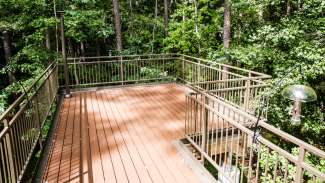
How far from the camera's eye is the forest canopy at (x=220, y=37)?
7.06m

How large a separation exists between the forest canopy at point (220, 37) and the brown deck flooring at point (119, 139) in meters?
1.54

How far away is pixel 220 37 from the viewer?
15.2m

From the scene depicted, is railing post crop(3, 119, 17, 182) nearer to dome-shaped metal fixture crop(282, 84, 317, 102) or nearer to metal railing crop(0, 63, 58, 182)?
metal railing crop(0, 63, 58, 182)

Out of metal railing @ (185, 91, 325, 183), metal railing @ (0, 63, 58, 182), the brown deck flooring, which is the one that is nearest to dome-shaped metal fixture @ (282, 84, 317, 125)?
metal railing @ (185, 91, 325, 183)

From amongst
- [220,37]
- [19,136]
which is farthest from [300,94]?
[220,37]

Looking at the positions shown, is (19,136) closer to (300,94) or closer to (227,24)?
(300,94)

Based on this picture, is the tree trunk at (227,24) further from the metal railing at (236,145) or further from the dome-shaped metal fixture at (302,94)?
the dome-shaped metal fixture at (302,94)

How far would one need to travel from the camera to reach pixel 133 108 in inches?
285

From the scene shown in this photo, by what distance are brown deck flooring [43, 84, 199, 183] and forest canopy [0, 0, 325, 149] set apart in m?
1.54

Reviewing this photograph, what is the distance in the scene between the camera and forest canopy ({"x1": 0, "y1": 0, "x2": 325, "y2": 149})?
7.06 metres

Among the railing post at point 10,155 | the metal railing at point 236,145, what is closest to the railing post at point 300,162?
the metal railing at point 236,145

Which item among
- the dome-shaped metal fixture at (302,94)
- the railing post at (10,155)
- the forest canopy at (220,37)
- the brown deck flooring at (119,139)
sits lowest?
the brown deck flooring at (119,139)

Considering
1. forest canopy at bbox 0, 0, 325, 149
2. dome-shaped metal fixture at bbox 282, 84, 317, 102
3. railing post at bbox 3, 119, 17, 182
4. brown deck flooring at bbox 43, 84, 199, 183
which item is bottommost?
brown deck flooring at bbox 43, 84, 199, 183

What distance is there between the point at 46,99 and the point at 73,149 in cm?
158
